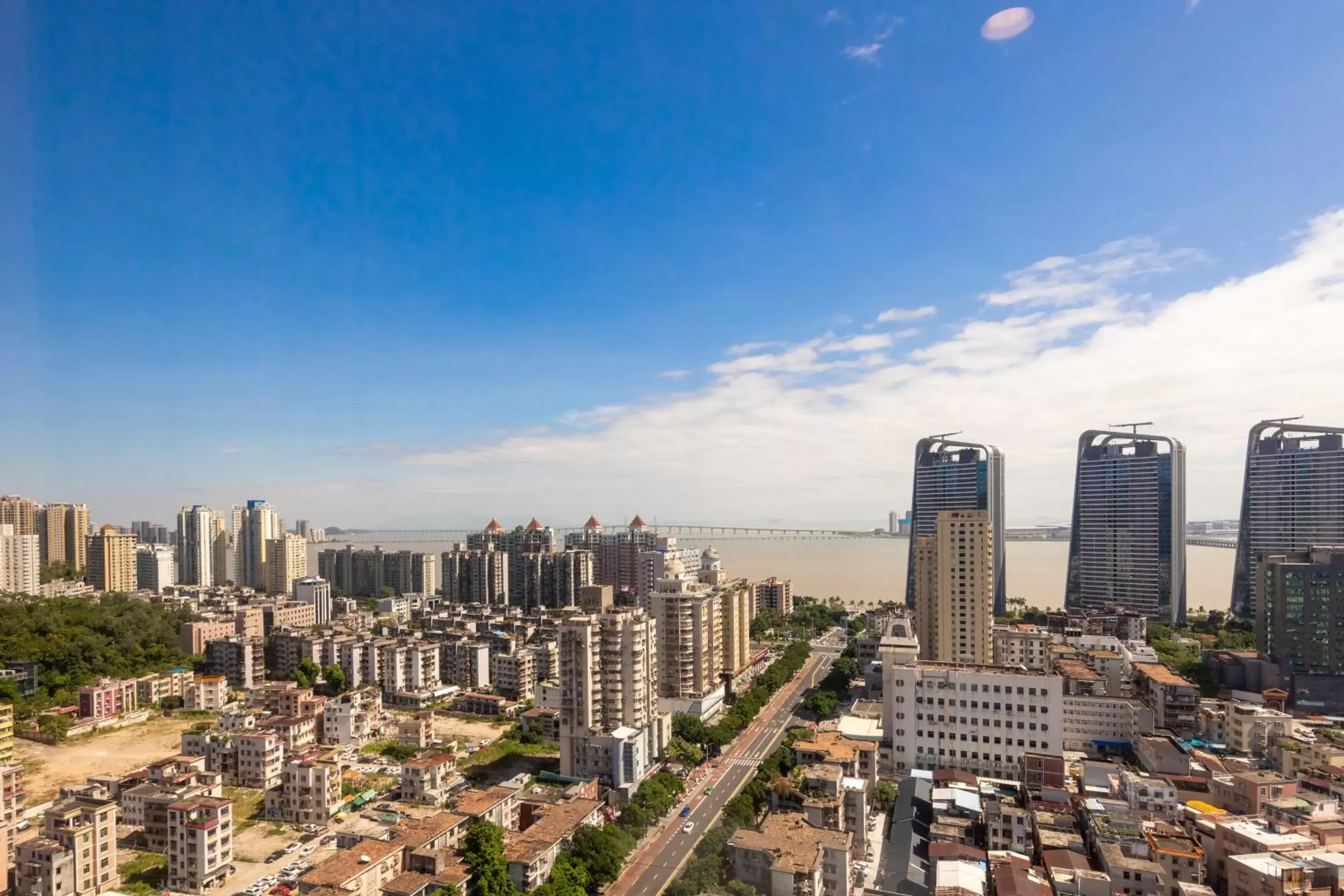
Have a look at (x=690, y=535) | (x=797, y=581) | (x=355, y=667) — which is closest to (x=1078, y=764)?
(x=355, y=667)

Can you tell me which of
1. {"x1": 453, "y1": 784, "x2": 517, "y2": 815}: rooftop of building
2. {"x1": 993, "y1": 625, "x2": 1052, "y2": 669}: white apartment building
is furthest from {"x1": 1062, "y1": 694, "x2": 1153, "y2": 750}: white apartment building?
{"x1": 453, "y1": 784, "x2": 517, "y2": 815}: rooftop of building

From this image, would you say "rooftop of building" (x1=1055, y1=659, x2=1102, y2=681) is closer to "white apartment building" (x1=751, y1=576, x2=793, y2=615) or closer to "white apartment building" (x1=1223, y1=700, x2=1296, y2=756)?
"white apartment building" (x1=1223, y1=700, x2=1296, y2=756)

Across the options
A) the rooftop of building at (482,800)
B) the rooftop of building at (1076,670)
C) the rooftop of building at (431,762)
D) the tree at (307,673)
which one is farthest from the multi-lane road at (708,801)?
the tree at (307,673)

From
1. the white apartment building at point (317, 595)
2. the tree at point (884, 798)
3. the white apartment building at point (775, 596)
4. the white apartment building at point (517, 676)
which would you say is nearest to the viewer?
the tree at point (884, 798)

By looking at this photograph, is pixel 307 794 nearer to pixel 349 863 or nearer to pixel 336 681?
pixel 349 863

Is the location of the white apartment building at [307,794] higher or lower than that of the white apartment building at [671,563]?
lower

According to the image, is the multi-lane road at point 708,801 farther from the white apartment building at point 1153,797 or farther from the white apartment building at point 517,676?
the white apartment building at point 517,676
